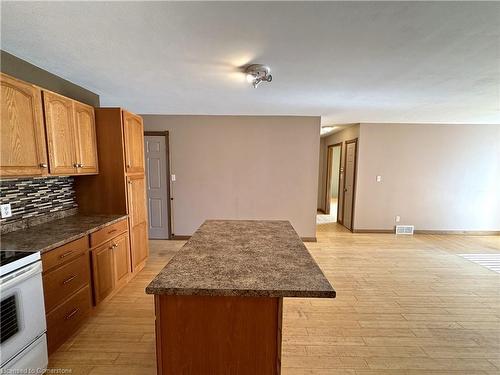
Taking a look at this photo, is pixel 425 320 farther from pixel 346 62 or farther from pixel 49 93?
pixel 49 93

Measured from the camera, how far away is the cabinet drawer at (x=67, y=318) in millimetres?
1695

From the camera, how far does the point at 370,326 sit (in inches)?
83.7

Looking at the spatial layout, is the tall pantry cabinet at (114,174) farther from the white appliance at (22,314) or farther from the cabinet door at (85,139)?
the white appliance at (22,314)

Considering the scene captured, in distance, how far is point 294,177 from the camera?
14.1 feet

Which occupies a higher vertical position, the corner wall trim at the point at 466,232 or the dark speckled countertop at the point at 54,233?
the dark speckled countertop at the point at 54,233

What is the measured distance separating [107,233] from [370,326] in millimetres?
2750

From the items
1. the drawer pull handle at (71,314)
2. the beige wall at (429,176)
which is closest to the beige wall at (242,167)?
the beige wall at (429,176)

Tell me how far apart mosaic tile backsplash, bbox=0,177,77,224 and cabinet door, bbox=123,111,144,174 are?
68 centimetres

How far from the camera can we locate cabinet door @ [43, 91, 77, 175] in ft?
6.48

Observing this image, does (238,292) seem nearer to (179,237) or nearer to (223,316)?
(223,316)

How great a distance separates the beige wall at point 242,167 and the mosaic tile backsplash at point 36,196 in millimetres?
1886

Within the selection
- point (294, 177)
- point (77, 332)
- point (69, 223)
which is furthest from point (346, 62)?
point (77, 332)

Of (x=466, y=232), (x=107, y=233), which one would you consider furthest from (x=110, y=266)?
(x=466, y=232)

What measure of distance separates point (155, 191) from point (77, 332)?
8.80 feet
